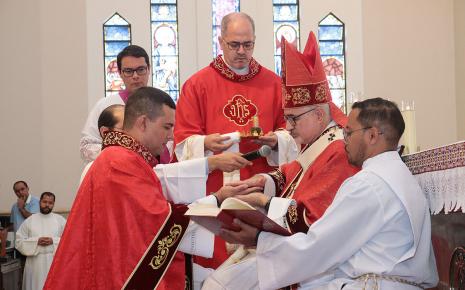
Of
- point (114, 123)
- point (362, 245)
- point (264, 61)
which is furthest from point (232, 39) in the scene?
point (264, 61)

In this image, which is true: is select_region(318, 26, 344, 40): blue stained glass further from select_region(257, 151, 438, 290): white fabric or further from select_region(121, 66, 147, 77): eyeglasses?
select_region(257, 151, 438, 290): white fabric

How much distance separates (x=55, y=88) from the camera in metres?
14.1

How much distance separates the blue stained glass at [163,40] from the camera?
1426 cm

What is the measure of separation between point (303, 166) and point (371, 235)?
43.1 inches

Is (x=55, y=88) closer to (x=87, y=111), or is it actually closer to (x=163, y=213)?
(x=87, y=111)

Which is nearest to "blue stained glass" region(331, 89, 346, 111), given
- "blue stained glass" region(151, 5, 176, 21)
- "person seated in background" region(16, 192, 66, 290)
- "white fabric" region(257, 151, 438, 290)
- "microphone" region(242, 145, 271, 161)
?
"blue stained glass" region(151, 5, 176, 21)

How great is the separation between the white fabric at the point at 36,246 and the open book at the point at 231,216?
8469mm

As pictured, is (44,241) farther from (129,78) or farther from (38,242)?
(129,78)

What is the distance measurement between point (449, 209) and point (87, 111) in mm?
11072

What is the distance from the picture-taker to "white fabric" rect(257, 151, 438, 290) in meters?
3.37

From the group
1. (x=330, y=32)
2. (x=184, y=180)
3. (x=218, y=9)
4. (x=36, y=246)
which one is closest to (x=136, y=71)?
(x=184, y=180)

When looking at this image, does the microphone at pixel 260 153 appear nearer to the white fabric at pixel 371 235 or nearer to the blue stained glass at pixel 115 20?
the white fabric at pixel 371 235

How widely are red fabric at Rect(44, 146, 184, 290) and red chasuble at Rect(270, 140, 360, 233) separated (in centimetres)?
67

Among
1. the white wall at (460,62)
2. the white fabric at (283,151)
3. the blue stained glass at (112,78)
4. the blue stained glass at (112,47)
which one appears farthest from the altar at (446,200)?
the white wall at (460,62)
